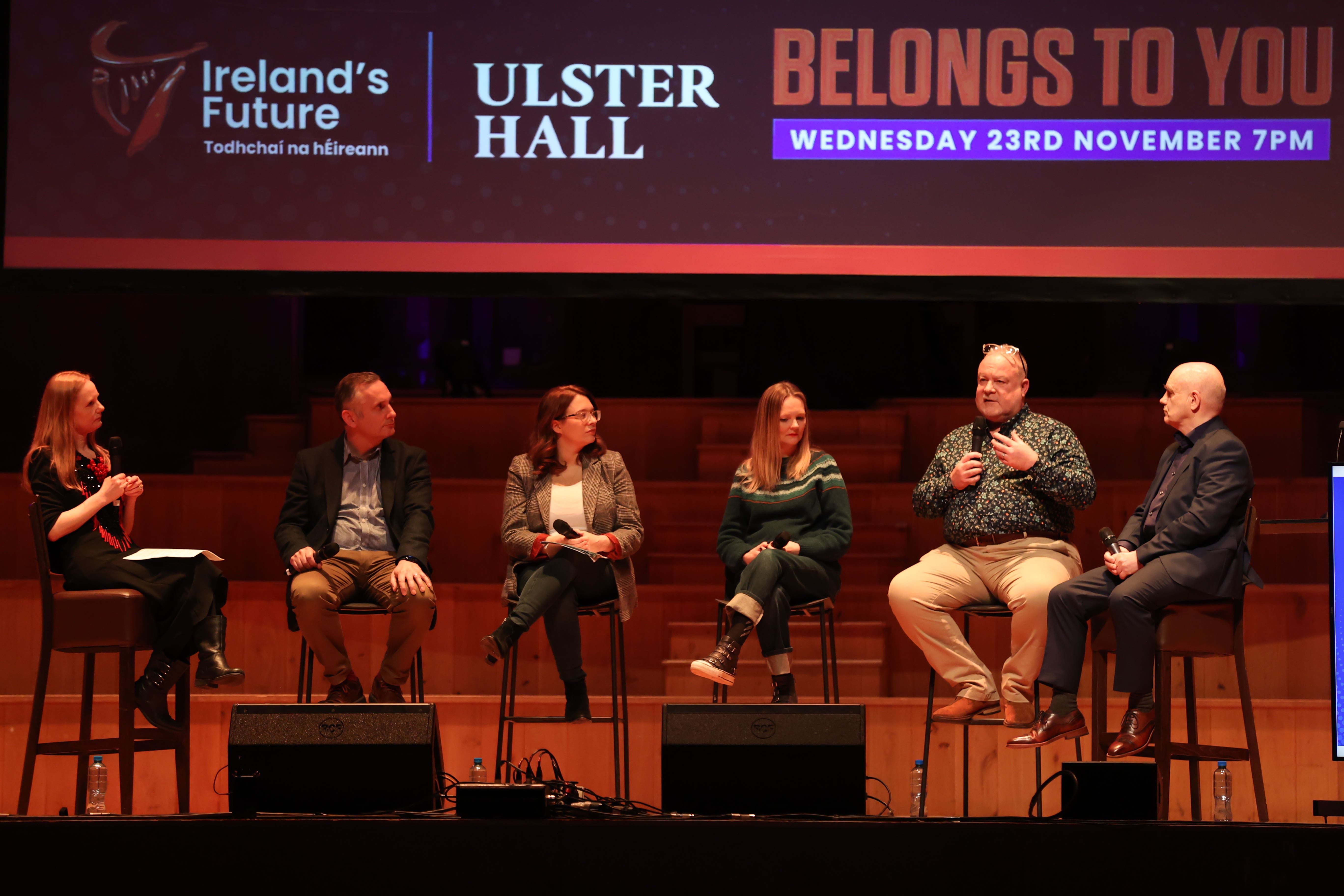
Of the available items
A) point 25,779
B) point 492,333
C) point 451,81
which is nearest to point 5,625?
point 25,779

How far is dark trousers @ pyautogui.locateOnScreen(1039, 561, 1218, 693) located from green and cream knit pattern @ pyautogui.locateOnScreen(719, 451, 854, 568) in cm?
69

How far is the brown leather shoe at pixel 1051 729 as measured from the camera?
3.43 m

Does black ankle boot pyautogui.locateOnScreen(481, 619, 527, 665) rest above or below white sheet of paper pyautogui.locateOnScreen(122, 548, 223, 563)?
below

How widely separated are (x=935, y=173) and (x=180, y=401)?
4352mm

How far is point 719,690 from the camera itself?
13.8 feet

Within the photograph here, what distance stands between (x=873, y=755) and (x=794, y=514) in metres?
0.90

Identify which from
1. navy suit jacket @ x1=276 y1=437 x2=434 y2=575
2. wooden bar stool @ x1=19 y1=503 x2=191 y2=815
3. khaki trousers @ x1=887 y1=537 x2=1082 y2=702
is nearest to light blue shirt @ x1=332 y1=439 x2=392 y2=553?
navy suit jacket @ x1=276 y1=437 x2=434 y2=575

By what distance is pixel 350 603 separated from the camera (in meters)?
3.88

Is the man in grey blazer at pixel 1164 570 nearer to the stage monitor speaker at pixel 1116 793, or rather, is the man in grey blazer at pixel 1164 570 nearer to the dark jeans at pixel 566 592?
the stage monitor speaker at pixel 1116 793

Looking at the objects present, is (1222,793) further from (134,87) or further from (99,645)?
(134,87)

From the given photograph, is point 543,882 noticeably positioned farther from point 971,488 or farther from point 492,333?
point 492,333

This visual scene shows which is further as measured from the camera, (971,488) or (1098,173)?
(1098,173)

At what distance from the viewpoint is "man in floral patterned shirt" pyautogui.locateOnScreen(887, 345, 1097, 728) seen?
3617mm

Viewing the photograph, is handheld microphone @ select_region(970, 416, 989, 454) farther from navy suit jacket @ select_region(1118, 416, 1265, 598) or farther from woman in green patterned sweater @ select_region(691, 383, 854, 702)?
navy suit jacket @ select_region(1118, 416, 1265, 598)
